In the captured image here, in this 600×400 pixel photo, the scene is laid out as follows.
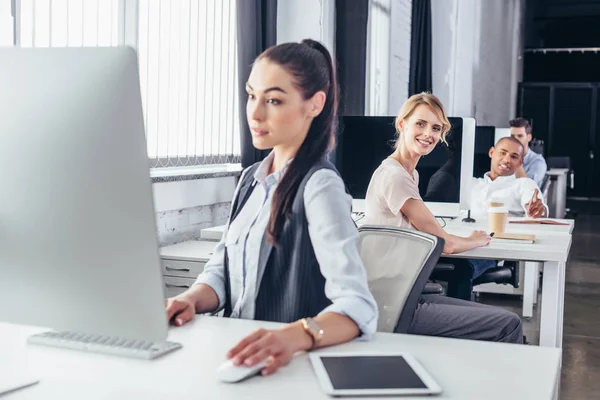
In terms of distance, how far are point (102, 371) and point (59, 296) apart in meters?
0.22

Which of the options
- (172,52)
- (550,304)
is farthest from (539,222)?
(172,52)

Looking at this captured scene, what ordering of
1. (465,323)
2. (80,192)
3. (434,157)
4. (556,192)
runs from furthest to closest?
(556,192)
(434,157)
(465,323)
(80,192)

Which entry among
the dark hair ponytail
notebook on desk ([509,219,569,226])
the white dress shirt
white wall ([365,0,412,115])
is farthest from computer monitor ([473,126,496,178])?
the dark hair ponytail

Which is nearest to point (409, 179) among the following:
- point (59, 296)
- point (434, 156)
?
point (434, 156)

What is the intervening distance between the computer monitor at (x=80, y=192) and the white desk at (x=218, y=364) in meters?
0.16

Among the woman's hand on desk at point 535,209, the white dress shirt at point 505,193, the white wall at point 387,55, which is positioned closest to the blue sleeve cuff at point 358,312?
the woman's hand on desk at point 535,209

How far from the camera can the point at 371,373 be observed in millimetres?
1174

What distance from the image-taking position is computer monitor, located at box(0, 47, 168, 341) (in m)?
0.92

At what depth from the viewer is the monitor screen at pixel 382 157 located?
3.41 meters

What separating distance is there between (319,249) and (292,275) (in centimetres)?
9

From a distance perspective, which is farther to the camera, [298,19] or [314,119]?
[298,19]

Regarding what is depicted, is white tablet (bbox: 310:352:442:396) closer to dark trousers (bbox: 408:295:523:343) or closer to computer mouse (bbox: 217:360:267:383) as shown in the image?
computer mouse (bbox: 217:360:267:383)

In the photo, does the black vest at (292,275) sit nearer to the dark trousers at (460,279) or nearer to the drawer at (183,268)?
the drawer at (183,268)

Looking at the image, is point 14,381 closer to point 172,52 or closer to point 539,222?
point 172,52
